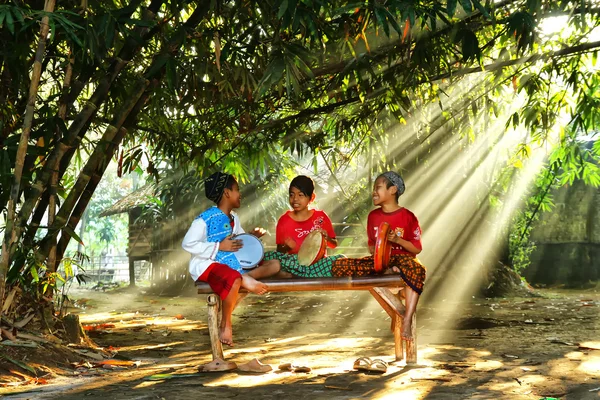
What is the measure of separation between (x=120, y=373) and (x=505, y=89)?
23.0 ft

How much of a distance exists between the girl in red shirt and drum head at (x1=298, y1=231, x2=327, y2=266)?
6cm

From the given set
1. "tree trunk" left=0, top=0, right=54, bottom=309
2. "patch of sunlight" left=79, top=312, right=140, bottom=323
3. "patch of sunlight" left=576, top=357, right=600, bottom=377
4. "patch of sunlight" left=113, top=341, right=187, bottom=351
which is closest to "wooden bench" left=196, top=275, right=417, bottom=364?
"patch of sunlight" left=576, top=357, right=600, bottom=377

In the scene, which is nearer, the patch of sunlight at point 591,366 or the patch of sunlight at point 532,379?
the patch of sunlight at point 532,379


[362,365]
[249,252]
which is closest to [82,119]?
[249,252]

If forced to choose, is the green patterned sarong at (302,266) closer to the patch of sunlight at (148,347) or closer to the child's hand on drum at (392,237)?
the child's hand on drum at (392,237)

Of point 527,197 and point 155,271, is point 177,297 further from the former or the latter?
point 527,197

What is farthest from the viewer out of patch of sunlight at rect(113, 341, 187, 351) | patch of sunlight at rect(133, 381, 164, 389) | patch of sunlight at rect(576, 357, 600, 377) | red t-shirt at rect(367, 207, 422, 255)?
patch of sunlight at rect(113, 341, 187, 351)

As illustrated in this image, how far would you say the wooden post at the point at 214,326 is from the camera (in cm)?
508

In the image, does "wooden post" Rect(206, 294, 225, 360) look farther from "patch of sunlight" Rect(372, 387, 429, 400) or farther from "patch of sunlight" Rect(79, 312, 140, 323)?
"patch of sunlight" Rect(79, 312, 140, 323)

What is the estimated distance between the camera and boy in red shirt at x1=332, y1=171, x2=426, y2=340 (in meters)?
5.24

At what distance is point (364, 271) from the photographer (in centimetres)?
543

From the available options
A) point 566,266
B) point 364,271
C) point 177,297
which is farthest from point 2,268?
point 566,266

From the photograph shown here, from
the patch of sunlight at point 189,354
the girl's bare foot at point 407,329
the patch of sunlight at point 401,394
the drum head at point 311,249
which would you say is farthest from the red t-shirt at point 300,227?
the patch of sunlight at point 401,394

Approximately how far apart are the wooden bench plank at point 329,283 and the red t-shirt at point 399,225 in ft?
0.90
